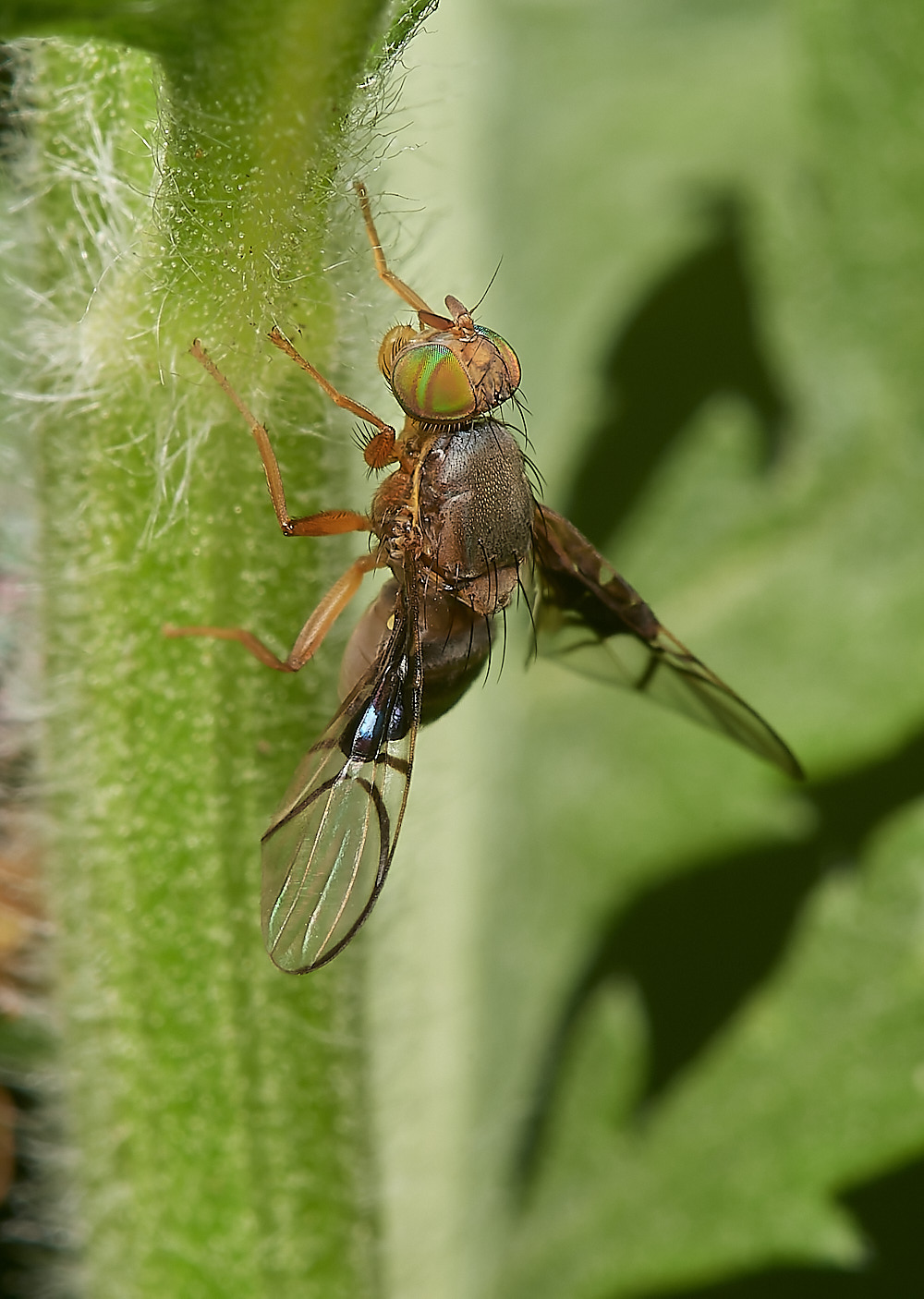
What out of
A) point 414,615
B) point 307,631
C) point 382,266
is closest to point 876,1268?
point 414,615

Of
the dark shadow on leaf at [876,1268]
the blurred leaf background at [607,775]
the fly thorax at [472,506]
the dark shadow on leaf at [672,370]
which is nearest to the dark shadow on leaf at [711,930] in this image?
the blurred leaf background at [607,775]

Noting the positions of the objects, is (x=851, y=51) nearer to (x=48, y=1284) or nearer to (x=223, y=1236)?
(x=223, y=1236)

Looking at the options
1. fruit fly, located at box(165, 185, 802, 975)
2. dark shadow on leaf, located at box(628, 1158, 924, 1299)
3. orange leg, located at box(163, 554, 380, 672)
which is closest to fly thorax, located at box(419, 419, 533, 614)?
fruit fly, located at box(165, 185, 802, 975)

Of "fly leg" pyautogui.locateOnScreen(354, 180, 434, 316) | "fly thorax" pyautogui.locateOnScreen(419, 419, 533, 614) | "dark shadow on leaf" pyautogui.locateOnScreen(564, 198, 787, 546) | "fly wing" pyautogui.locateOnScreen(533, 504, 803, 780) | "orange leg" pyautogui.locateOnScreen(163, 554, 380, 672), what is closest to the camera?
"fly leg" pyautogui.locateOnScreen(354, 180, 434, 316)

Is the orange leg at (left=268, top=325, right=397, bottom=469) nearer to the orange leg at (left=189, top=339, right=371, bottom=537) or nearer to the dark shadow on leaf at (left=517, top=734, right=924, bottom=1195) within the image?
the orange leg at (left=189, top=339, right=371, bottom=537)

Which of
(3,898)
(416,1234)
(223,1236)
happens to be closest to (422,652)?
(3,898)

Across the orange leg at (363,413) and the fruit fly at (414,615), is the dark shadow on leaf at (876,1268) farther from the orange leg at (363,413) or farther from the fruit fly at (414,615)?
the orange leg at (363,413)

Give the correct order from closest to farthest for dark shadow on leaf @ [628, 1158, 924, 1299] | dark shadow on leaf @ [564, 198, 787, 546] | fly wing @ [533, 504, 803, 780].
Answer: fly wing @ [533, 504, 803, 780] < dark shadow on leaf @ [628, 1158, 924, 1299] < dark shadow on leaf @ [564, 198, 787, 546]
